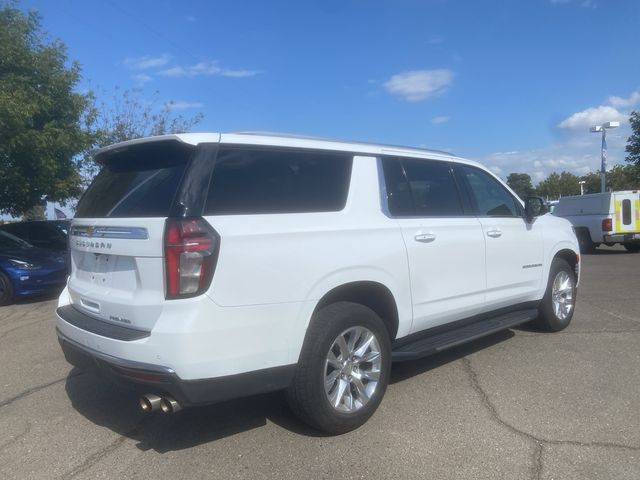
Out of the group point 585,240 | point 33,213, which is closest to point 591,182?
point 585,240

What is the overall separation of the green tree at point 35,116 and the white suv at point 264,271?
862cm

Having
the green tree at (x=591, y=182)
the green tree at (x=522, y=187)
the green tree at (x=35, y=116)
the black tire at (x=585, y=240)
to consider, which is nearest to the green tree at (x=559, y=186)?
the green tree at (x=591, y=182)

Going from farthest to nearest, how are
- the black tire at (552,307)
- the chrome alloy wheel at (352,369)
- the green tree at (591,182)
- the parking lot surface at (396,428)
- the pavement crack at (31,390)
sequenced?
the green tree at (591,182)
the black tire at (552,307)
the pavement crack at (31,390)
the chrome alloy wheel at (352,369)
the parking lot surface at (396,428)

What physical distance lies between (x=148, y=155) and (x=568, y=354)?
431 centimetres

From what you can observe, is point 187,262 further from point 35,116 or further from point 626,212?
point 626,212

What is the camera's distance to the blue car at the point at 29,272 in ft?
30.1

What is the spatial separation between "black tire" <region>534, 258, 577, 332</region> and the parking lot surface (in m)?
0.52

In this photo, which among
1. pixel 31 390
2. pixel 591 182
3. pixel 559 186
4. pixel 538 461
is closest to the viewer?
pixel 538 461

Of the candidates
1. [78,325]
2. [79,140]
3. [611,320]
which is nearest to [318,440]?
[78,325]

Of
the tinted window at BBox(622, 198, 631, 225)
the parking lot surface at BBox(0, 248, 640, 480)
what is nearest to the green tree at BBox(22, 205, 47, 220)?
the parking lot surface at BBox(0, 248, 640, 480)

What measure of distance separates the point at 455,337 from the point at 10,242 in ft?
30.1

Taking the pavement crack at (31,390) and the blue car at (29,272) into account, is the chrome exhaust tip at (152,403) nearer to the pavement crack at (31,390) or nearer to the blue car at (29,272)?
the pavement crack at (31,390)

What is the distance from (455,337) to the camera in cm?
448

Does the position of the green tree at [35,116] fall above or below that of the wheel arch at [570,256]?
above
